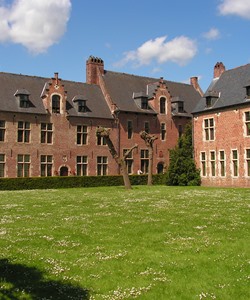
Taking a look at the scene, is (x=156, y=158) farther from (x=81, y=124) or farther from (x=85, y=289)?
(x=85, y=289)

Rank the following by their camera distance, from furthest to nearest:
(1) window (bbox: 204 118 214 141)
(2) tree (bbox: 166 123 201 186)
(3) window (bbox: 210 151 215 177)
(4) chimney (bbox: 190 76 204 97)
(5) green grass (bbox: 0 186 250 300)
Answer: (4) chimney (bbox: 190 76 204 97)
(2) tree (bbox: 166 123 201 186)
(1) window (bbox: 204 118 214 141)
(3) window (bbox: 210 151 215 177)
(5) green grass (bbox: 0 186 250 300)

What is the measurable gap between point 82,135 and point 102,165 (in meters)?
4.22

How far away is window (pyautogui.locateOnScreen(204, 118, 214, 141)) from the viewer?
39.8 metres

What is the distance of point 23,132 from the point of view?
40.6m

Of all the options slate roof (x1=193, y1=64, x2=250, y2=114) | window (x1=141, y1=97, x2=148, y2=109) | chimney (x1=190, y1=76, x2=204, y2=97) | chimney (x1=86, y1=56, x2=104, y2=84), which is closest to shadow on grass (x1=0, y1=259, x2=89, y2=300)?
slate roof (x1=193, y1=64, x2=250, y2=114)

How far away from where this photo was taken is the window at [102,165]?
148 ft

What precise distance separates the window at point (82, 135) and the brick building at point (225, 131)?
1219 centimetres

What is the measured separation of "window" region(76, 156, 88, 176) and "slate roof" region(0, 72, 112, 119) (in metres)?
4.82

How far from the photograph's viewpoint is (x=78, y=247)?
10.2 metres

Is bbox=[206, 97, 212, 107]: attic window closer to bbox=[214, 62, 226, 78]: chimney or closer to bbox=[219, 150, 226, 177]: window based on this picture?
bbox=[214, 62, 226, 78]: chimney

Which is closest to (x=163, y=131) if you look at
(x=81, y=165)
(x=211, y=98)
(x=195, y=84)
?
(x=211, y=98)

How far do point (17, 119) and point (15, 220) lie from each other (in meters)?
27.3

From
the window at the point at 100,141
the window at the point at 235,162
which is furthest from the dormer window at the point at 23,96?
the window at the point at 235,162

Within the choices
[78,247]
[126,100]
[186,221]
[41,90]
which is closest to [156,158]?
[126,100]
